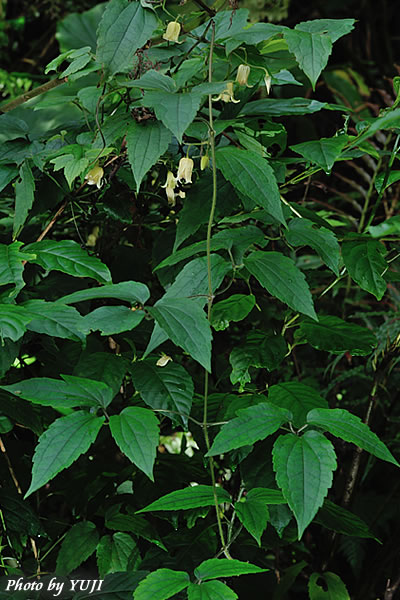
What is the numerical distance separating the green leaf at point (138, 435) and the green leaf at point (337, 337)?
29 cm

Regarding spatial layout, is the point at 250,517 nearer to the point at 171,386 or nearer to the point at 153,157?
the point at 171,386

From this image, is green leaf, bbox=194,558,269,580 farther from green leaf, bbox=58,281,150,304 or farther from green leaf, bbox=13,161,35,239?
green leaf, bbox=13,161,35,239

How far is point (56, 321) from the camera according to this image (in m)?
0.73

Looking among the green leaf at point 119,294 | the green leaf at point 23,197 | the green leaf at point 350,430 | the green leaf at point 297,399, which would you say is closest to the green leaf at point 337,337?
the green leaf at point 297,399

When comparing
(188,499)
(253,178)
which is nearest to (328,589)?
(188,499)

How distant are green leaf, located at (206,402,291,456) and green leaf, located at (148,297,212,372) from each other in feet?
0.28

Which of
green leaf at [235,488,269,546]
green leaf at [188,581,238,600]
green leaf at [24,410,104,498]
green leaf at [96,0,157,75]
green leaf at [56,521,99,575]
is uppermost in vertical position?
green leaf at [96,0,157,75]

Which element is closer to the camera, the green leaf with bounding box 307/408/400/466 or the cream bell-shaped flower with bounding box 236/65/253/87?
the green leaf with bounding box 307/408/400/466

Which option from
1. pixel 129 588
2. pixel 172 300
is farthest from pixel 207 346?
pixel 129 588

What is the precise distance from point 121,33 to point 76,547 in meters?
0.68

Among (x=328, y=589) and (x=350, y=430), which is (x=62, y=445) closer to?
(x=350, y=430)

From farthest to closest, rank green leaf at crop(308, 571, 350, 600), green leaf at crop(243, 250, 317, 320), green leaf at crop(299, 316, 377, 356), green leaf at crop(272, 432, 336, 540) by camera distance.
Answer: green leaf at crop(308, 571, 350, 600), green leaf at crop(299, 316, 377, 356), green leaf at crop(243, 250, 317, 320), green leaf at crop(272, 432, 336, 540)

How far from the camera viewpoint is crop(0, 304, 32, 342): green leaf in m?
0.67

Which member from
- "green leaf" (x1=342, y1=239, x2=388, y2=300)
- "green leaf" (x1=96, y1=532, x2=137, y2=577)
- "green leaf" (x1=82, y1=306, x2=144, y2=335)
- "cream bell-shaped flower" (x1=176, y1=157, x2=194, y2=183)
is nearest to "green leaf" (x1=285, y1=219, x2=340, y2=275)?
"green leaf" (x1=342, y1=239, x2=388, y2=300)
